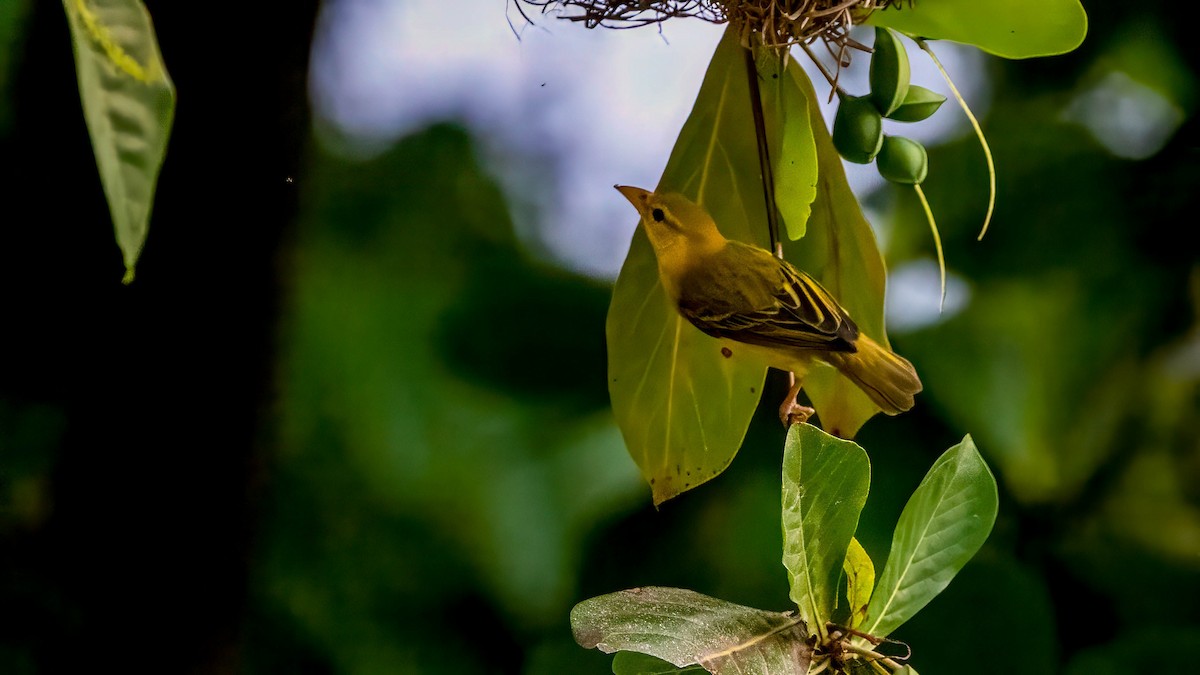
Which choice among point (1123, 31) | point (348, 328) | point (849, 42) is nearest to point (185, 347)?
point (348, 328)

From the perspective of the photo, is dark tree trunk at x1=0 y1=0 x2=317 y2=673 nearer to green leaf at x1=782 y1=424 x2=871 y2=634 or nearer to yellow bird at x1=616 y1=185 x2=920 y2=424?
yellow bird at x1=616 y1=185 x2=920 y2=424

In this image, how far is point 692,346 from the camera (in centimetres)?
56

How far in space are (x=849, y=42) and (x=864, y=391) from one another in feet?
0.61

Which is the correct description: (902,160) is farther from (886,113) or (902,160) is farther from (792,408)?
(792,408)

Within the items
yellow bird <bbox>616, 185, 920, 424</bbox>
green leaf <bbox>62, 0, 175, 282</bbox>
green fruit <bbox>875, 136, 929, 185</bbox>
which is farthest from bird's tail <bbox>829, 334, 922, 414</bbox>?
green leaf <bbox>62, 0, 175, 282</bbox>

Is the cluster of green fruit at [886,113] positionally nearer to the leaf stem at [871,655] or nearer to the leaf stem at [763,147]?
the leaf stem at [763,147]

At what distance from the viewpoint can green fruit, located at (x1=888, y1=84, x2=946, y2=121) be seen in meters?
0.52

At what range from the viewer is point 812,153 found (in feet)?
1.73

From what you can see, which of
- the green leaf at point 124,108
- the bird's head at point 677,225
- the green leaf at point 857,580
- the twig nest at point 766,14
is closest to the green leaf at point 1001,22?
the twig nest at point 766,14

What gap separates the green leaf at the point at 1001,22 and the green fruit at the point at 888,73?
0.06ft

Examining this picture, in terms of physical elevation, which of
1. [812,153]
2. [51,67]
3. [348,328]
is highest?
[812,153]

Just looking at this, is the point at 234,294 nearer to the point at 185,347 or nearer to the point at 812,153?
the point at 185,347

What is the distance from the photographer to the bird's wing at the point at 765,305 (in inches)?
19.2

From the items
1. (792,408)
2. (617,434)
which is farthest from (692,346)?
(617,434)
